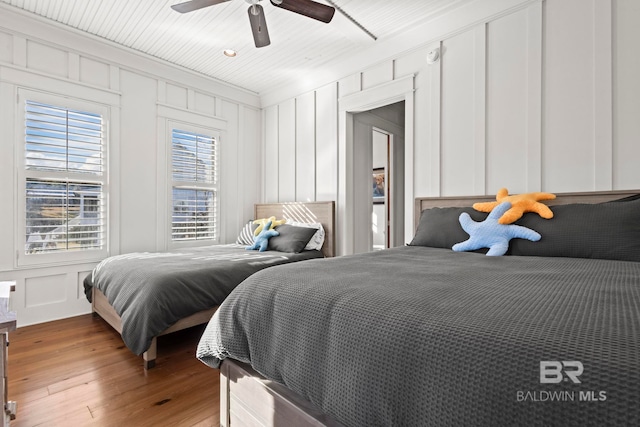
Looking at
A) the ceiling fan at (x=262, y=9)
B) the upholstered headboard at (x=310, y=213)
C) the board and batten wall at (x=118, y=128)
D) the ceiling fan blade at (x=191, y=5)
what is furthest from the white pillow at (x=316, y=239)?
the ceiling fan blade at (x=191, y=5)

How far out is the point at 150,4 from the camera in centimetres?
261

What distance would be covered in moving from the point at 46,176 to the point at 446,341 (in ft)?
11.7

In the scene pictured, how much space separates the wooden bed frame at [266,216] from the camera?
2.13 m

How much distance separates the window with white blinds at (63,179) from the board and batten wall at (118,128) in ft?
0.30

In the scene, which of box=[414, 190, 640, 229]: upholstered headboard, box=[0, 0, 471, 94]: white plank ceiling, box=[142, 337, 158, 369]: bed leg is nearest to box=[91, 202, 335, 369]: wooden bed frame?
box=[142, 337, 158, 369]: bed leg

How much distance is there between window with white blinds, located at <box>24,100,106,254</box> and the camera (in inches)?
112

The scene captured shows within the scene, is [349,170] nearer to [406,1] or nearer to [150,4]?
[406,1]

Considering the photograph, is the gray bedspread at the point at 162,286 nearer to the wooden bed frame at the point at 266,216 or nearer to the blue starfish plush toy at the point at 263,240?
the wooden bed frame at the point at 266,216

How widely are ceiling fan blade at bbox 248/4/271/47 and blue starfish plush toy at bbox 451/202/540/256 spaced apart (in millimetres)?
1977

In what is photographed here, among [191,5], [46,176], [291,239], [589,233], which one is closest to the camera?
[589,233]

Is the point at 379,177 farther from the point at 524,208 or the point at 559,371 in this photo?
the point at 559,371

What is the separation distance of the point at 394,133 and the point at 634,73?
2.65 meters

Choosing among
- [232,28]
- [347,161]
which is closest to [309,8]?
[232,28]

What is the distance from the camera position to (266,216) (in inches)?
169
